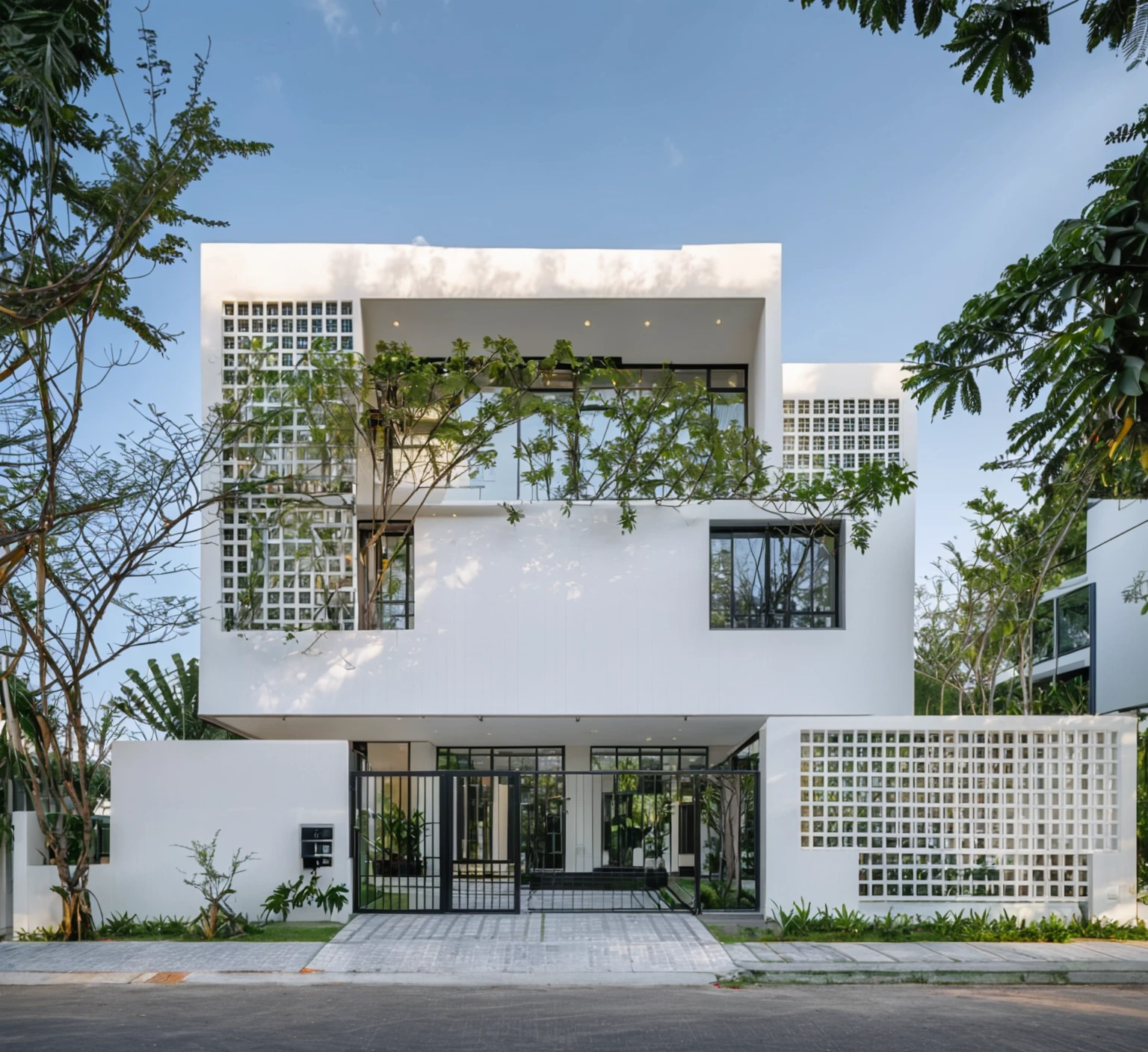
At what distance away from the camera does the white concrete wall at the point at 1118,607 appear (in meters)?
20.8

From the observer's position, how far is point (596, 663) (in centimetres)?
1591

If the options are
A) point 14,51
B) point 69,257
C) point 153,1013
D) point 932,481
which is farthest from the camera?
point 932,481

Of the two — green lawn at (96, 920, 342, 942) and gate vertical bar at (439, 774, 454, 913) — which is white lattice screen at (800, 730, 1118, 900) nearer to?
gate vertical bar at (439, 774, 454, 913)

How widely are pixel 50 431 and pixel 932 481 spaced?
13.2 metres

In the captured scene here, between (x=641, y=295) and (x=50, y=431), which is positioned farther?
(x=641, y=295)

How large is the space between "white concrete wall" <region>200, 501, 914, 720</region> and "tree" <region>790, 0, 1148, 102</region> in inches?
380

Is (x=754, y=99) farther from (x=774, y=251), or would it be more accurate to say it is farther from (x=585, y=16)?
(x=585, y=16)

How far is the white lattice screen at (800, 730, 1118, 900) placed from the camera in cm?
1351

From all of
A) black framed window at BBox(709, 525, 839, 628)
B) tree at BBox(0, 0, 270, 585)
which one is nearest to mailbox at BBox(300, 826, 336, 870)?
tree at BBox(0, 0, 270, 585)

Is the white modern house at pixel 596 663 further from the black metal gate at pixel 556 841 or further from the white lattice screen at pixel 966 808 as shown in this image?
the black metal gate at pixel 556 841

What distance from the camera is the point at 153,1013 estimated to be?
9.01m

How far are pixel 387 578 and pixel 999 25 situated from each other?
502 inches

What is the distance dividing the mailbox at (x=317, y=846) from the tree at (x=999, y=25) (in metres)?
11.3

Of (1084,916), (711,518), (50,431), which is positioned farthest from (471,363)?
(1084,916)
